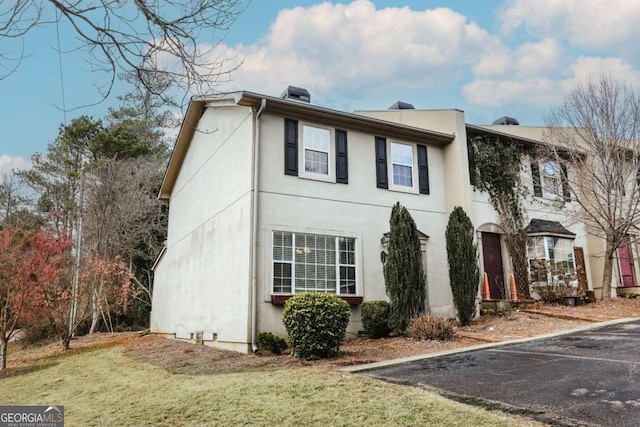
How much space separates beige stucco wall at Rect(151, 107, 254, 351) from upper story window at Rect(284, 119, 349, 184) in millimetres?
1029

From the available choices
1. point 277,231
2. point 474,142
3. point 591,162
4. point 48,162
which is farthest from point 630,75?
point 48,162

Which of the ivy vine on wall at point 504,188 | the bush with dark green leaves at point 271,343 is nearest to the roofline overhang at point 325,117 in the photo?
the ivy vine on wall at point 504,188

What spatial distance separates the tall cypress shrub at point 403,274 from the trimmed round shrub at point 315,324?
2.05 metres

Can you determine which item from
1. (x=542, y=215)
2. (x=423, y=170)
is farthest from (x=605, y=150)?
(x=423, y=170)

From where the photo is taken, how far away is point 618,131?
48.4ft

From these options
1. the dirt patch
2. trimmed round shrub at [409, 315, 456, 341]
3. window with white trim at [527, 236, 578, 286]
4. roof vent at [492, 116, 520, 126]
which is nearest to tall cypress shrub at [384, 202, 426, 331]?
the dirt patch

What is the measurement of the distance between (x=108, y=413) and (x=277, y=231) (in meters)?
6.02

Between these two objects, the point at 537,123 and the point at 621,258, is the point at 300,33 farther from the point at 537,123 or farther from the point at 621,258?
the point at 621,258

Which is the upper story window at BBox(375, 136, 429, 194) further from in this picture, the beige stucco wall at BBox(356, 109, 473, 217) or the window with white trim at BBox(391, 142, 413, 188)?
the beige stucco wall at BBox(356, 109, 473, 217)

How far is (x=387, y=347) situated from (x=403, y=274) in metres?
1.84

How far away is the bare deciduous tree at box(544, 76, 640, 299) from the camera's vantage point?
1466 centimetres

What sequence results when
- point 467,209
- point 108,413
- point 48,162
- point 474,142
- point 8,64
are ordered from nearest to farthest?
point 8,64, point 108,413, point 467,209, point 474,142, point 48,162

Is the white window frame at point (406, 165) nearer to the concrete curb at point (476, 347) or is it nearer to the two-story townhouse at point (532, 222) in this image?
the two-story townhouse at point (532, 222)

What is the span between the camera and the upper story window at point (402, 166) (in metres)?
13.2
